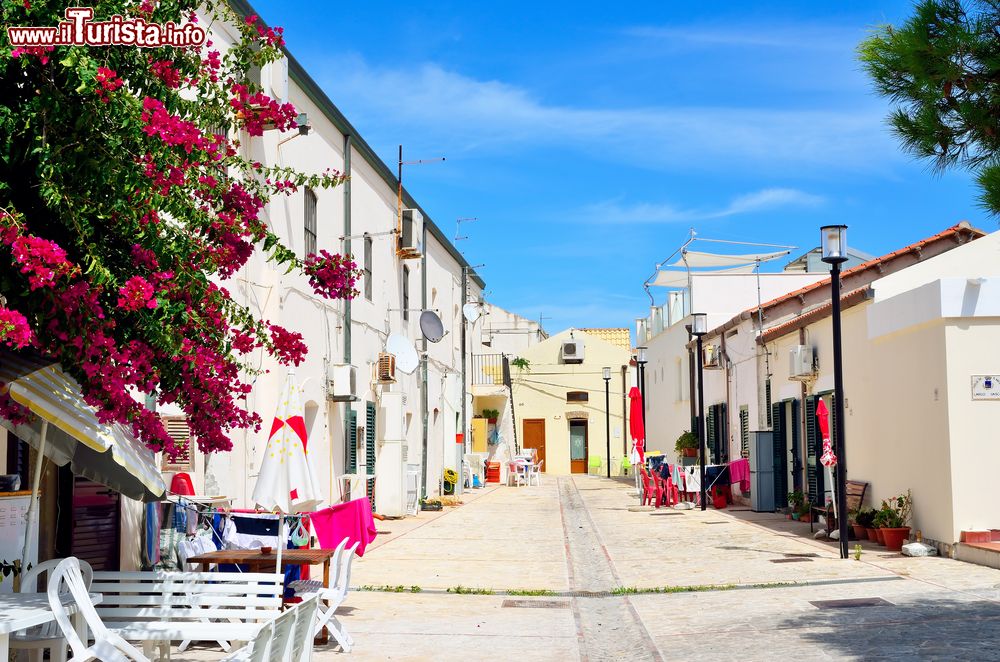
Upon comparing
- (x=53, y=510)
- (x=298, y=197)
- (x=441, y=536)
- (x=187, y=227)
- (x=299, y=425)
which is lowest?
(x=441, y=536)

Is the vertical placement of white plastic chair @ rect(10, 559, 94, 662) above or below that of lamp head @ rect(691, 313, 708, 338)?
below

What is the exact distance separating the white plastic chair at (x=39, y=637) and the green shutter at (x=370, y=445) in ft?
43.0

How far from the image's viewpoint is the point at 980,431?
39.8 feet

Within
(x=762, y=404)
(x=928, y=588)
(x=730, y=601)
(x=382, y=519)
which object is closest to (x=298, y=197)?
(x=382, y=519)

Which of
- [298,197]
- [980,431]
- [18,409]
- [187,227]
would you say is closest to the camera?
[18,409]

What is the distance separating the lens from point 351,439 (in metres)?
18.2

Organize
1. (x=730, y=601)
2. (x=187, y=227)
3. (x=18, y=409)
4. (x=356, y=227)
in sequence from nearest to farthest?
(x=18, y=409)
(x=187, y=227)
(x=730, y=601)
(x=356, y=227)

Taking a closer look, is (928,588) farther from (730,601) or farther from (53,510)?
(53,510)

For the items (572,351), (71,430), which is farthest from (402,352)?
(572,351)

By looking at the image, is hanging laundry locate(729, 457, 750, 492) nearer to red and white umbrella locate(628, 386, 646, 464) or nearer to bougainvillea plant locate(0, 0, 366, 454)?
red and white umbrella locate(628, 386, 646, 464)

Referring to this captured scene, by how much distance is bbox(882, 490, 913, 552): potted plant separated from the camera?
13.0 m

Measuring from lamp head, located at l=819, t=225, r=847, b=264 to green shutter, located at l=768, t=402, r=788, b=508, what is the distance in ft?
27.3

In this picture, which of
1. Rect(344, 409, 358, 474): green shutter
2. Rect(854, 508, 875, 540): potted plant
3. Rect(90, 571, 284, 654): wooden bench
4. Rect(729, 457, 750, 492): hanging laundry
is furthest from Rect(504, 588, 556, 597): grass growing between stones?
Rect(729, 457, 750, 492): hanging laundry

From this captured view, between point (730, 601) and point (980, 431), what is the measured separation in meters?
4.44
